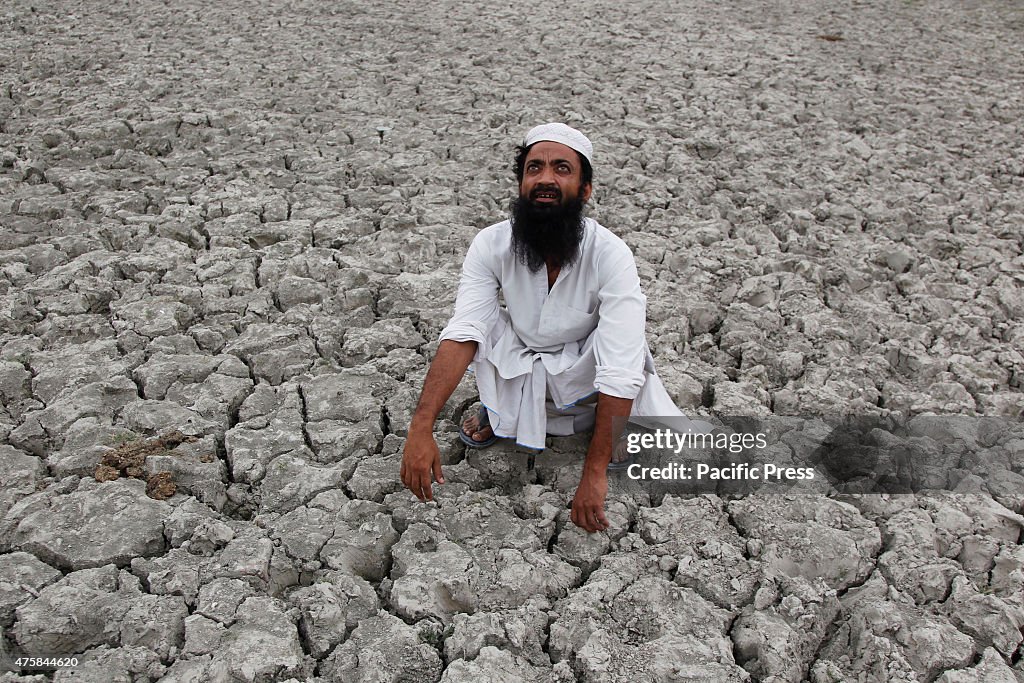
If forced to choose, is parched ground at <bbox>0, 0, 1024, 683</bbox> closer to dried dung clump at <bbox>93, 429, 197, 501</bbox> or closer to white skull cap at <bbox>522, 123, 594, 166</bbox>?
dried dung clump at <bbox>93, 429, 197, 501</bbox>

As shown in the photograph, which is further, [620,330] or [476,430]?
[476,430]

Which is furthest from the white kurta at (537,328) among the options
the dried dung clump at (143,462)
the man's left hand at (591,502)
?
the dried dung clump at (143,462)

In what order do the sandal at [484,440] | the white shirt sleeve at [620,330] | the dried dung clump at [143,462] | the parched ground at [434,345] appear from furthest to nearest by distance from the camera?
the sandal at [484,440]
the dried dung clump at [143,462]
the white shirt sleeve at [620,330]
the parched ground at [434,345]

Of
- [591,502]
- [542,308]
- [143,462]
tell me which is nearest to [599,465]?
[591,502]

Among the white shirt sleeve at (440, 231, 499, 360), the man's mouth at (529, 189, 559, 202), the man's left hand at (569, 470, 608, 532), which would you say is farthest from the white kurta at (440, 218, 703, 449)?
the man's left hand at (569, 470, 608, 532)

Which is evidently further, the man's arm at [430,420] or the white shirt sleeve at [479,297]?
the white shirt sleeve at [479,297]

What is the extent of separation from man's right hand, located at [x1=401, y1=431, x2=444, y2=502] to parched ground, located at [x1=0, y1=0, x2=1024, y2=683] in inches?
4.2

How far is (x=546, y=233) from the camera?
1.94 meters

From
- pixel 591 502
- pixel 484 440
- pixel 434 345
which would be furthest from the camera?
pixel 434 345

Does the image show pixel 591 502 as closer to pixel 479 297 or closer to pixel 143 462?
pixel 479 297

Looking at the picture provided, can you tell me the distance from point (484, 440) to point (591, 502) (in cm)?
43

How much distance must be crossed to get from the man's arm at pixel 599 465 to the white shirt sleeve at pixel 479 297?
1.21 ft

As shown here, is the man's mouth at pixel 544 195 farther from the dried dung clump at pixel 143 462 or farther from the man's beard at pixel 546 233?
the dried dung clump at pixel 143 462

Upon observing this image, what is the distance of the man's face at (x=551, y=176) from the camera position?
6.54 ft
